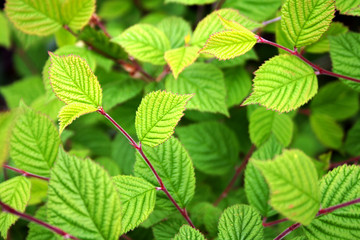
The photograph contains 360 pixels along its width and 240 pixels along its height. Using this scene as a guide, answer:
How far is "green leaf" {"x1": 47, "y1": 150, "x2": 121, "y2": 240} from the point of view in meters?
0.62

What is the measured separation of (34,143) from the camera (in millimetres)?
839

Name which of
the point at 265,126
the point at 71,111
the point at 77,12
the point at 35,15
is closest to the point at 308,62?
the point at 265,126

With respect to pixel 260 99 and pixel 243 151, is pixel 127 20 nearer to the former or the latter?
pixel 243 151

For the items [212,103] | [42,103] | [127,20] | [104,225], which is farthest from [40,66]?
[104,225]

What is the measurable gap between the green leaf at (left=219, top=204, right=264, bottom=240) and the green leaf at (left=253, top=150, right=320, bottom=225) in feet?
0.64

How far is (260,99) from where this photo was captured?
779 mm

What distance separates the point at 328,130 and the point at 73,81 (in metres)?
1.08

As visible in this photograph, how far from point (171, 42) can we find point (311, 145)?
0.90m

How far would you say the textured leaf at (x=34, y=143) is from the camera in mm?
832

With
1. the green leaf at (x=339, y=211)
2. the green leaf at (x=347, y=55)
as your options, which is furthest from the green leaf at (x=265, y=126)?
the green leaf at (x=339, y=211)

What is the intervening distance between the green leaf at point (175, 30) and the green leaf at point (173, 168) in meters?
0.49

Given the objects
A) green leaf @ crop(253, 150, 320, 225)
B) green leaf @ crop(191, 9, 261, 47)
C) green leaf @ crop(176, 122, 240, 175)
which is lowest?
green leaf @ crop(176, 122, 240, 175)

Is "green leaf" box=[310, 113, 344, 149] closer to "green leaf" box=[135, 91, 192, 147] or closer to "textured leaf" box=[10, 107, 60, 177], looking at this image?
"green leaf" box=[135, 91, 192, 147]

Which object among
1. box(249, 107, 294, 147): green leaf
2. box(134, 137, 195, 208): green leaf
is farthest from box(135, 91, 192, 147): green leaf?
box(249, 107, 294, 147): green leaf
